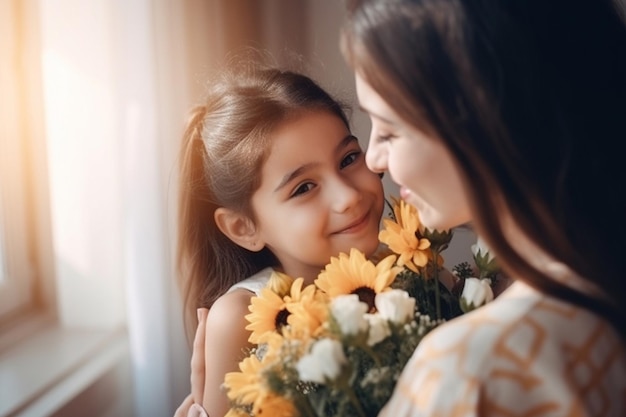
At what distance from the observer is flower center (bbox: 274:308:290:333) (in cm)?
98

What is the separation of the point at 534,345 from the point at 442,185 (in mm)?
187

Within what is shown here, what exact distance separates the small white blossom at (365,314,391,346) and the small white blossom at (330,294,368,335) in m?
0.02

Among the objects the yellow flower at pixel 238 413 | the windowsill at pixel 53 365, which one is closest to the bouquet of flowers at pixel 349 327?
the yellow flower at pixel 238 413

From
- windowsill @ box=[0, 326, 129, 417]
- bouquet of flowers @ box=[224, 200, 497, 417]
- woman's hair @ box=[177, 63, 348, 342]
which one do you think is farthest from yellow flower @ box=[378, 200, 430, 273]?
windowsill @ box=[0, 326, 129, 417]

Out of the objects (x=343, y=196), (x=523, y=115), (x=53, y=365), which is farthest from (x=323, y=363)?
(x=53, y=365)

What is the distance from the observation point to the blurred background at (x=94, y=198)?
122cm

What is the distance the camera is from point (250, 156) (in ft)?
3.67

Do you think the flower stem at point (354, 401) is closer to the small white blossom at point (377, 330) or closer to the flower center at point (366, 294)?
the small white blossom at point (377, 330)

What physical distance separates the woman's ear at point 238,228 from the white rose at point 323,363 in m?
0.46

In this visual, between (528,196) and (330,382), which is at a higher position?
(528,196)

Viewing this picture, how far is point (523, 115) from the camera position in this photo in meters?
0.71

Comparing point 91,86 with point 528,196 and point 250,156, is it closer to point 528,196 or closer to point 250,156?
point 250,156

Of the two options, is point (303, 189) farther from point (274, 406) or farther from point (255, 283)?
point (274, 406)

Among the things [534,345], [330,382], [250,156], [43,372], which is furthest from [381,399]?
[43,372]
